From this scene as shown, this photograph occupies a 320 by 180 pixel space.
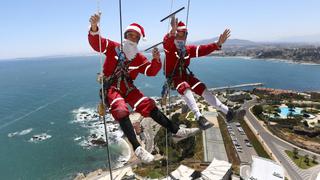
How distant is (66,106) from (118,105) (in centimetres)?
5752

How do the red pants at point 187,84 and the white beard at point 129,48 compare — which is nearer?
the white beard at point 129,48

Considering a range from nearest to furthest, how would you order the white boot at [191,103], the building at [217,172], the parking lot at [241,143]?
the white boot at [191,103], the building at [217,172], the parking lot at [241,143]

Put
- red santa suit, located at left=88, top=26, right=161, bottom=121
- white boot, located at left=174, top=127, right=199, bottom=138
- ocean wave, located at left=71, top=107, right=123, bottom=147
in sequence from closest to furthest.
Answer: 1. red santa suit, located at left=88, top=26, right=161, bottom=121
2. white boot, located at left=174, top=127, right=199, bottom=138
3. ocean wave, located at left=71, top=107, right=123, bottom=147

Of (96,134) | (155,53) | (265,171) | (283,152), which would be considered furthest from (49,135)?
(155,53)

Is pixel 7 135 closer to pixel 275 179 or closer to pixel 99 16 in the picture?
pixel 275 179

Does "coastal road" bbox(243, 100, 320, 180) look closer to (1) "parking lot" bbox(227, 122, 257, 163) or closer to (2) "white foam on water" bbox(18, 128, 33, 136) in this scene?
(1) "parking lot" bbox(227, 122, 257, 163)

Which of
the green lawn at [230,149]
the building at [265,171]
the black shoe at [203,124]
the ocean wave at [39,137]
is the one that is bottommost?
the ocean wave at [39,137]

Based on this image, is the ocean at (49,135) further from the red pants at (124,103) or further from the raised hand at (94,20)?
the raised hand at (94,20)

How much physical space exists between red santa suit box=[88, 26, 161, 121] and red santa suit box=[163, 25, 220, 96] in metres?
0.85

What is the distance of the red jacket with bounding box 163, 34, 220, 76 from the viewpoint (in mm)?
5449

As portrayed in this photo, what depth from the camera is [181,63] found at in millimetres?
5602

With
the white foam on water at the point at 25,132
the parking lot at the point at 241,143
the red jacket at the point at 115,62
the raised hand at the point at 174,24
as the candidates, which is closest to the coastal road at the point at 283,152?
the parking lot at the point at 241,143

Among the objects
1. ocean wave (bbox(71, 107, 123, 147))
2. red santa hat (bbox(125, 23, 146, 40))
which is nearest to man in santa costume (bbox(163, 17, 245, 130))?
red santa hat (bbox(125, 23, 146, 40))

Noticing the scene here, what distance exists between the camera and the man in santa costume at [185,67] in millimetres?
5242
